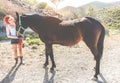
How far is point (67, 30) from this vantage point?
29.1 ft

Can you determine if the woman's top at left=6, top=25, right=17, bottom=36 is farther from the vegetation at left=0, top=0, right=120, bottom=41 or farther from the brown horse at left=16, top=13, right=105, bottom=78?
the vegetation at left=0, top=0, right=120, bottom=41

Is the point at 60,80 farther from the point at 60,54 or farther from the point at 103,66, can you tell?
the point at 60,54

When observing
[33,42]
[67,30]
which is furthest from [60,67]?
[33,42]

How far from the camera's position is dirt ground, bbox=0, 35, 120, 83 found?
852 centimetres

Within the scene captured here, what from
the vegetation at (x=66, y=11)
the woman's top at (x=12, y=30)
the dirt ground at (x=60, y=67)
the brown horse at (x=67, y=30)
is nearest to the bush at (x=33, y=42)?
the dirt ground at (x=60, y=67)

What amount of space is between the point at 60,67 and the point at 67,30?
134 cm

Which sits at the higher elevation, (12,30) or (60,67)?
(12,30)

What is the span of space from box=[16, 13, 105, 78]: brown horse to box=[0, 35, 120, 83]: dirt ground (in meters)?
0.67

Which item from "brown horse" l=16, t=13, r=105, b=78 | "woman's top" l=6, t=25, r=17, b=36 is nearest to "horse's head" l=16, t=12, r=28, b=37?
"brown horse" l=16, t=13, r=105, b=78

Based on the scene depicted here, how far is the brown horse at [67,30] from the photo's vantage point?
28.5 ft

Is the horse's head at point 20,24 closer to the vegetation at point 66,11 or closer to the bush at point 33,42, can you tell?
the bush at point 33,42

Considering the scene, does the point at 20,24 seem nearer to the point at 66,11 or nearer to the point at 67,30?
the point at 67,30

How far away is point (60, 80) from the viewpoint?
842cm

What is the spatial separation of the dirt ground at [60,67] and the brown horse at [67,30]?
67cm
